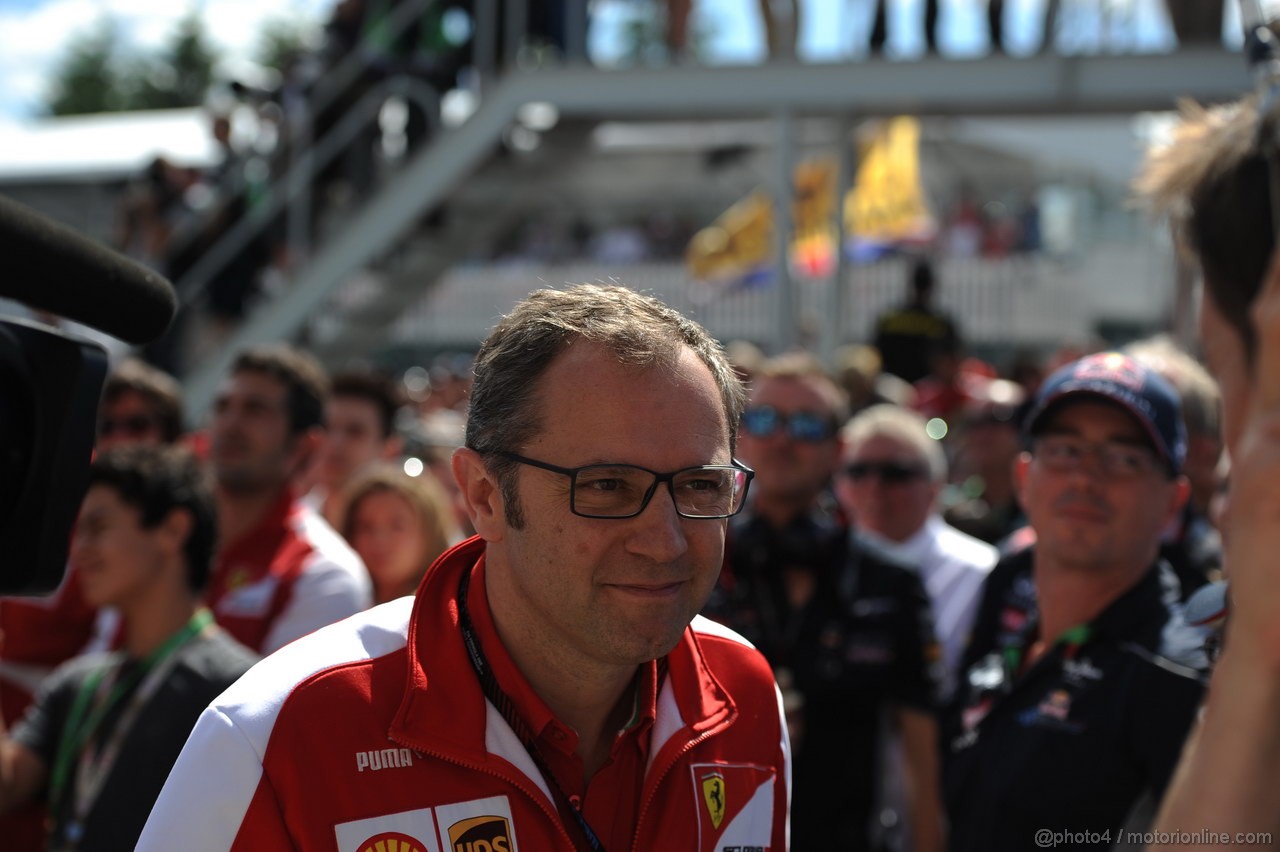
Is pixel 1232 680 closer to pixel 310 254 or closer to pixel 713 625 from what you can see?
pixel 713 625

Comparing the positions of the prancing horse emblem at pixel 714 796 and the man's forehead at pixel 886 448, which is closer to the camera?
the prancing horse emblem at pixel 714 796

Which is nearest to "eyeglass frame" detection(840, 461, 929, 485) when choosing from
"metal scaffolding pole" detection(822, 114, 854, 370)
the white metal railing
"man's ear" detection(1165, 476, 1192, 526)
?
"man's ear" detection(1165, 476, 1192, 526)

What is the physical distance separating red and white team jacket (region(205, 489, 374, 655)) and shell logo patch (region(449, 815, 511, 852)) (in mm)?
2053

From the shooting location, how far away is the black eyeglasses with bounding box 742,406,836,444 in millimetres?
4371

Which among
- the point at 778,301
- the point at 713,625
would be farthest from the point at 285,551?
the point at 778,301

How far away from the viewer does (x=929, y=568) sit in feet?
16.5

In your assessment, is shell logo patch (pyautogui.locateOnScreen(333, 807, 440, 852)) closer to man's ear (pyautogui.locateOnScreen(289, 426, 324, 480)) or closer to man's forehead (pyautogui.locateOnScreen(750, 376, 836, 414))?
man's forehead (pyautogui.locateOnScreen(750, 376, 836, 414))

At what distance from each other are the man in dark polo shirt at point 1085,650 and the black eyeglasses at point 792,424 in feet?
3.50

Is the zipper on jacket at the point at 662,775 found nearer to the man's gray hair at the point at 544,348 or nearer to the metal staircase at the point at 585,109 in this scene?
the man's gray hair at the point at 544,348

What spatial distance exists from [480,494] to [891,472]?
323cm

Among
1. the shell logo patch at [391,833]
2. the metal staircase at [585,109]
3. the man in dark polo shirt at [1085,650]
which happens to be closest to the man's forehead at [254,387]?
the man in dark polo shirt at [1085,650]

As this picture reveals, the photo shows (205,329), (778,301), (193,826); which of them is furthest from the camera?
(205,329)

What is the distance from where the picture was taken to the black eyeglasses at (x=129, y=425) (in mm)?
5113

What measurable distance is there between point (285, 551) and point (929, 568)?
93.1 inches
